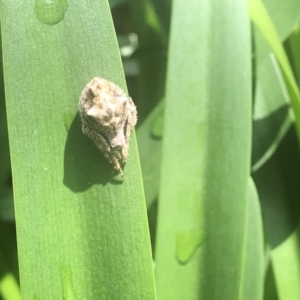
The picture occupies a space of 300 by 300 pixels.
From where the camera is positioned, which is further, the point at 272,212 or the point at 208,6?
the point at 272,212

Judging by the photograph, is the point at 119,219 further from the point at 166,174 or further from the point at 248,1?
the point at 248,1

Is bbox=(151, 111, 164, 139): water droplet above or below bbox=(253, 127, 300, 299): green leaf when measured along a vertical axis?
above

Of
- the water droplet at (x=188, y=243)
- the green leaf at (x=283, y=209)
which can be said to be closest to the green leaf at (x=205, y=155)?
the water droplet at (x=188, y=243)

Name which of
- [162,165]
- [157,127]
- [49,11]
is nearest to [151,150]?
[157,127]

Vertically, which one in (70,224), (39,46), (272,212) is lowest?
(272,212)

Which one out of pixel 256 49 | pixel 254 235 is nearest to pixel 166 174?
pixel 254 235

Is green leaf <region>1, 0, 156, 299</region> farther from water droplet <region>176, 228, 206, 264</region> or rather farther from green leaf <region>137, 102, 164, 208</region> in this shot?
green leaf <region>137, 102, 164, 208</region>

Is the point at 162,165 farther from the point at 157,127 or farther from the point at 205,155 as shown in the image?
the point at 157,127

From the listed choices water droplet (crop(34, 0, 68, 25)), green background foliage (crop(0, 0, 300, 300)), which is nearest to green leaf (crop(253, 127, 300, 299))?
green background foliage (crop(0, 0, 300, 300))
